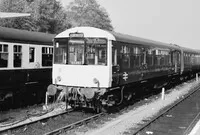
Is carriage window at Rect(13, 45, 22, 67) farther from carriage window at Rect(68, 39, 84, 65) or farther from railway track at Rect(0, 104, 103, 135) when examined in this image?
railway track at Rect(0, 104, 103, 135)

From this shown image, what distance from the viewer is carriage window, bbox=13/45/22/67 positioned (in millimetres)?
12852

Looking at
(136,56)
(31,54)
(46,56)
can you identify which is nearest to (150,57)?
(136,56)

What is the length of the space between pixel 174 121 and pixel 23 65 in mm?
6545

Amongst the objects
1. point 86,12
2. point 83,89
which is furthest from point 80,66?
point 86,12

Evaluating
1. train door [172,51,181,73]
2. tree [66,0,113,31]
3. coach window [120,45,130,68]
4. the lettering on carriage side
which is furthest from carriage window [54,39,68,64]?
tree [66,0,113,31]

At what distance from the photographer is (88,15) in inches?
1981

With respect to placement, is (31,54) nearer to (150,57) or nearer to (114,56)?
(114,56)

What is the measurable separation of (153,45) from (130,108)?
4.88 m

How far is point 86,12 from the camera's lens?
51.2 metres

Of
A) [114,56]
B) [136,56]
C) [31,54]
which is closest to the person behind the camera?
[114,56]

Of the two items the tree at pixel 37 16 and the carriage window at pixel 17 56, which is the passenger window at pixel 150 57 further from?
the tree at pixel 37 16

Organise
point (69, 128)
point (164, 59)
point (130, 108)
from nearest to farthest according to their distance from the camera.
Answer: point (69, 128), point (130, 108), point (164, 59)

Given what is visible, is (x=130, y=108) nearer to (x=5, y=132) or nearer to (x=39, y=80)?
(x=39, y=80)

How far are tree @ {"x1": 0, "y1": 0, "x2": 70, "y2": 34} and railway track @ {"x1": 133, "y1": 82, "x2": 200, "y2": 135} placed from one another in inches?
658
